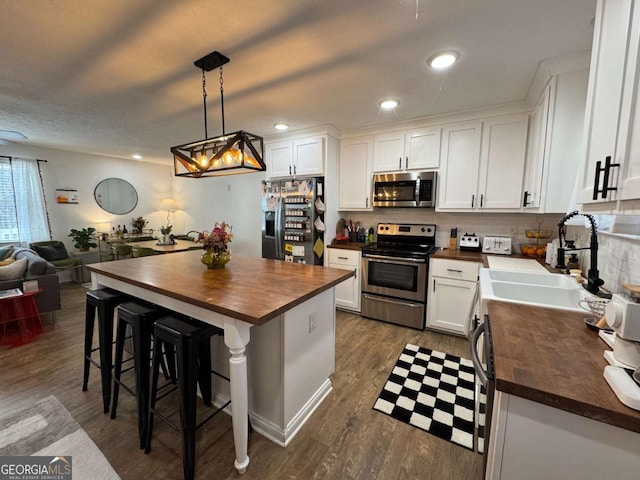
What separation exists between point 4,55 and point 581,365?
3.46 meters

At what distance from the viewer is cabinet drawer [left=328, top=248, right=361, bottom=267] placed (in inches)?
130

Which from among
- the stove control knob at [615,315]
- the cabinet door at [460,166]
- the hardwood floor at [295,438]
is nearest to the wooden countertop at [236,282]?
the hardwood floor at [295,438]

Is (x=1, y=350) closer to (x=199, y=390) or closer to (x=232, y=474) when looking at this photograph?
(x=199, y=390)

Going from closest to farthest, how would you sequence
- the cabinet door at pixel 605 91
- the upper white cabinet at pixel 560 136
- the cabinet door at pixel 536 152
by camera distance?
1. the cabinet door at pixel 605 91
2. the upper white cabinet at pixel 560 136
3. the cabinet door at pixel 536 152

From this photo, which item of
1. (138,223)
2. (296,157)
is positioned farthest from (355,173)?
(138,223)

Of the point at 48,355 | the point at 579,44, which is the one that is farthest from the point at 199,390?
the point at 579,44

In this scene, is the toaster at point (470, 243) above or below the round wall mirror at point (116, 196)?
below

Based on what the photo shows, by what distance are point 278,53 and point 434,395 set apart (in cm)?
263

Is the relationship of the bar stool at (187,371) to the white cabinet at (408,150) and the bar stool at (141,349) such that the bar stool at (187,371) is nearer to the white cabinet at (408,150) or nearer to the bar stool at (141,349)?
the bar stool at (141,349)

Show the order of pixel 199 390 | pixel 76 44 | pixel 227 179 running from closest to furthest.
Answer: pixel 76 44, pixel 199 390, pixel 227 179

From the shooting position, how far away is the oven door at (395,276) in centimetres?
292

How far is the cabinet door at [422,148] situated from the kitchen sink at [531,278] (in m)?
1.50

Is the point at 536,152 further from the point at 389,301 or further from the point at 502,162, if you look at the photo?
the point at 389,301

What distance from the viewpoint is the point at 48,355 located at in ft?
8.09
